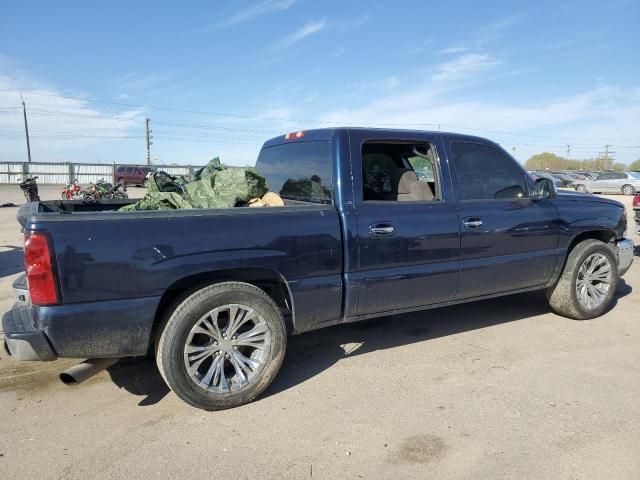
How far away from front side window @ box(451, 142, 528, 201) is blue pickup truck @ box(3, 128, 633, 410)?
14mm

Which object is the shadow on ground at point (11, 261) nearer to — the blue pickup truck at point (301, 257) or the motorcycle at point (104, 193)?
the blue pickup truck at point (301, 257)

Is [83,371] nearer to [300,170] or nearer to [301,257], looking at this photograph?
[301,257]

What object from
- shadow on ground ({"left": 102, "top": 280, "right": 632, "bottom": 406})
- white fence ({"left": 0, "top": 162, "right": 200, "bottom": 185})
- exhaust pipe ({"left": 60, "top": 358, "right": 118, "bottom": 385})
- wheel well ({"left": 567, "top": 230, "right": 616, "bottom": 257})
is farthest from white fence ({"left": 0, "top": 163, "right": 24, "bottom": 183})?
wheel well ({"left": 567, "top": 230, "right": 616, "bottom": 257})

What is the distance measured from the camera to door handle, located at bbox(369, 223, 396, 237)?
3.61 meters

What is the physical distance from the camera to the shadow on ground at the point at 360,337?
12.0 ft

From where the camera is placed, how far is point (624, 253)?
529 centimetres

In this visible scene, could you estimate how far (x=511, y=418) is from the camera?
3107 millimetres

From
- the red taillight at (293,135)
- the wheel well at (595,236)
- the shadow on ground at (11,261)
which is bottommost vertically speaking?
the shadow on ground at (11,261)

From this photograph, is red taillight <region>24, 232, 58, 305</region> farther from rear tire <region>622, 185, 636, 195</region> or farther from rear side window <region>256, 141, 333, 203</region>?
rear tire <region>622, 185, 636, 195</region>

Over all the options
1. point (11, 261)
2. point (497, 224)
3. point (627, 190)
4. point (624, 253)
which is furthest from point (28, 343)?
point (627, 190)

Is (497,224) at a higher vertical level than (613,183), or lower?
lower

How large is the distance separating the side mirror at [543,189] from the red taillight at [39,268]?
13.0 feet

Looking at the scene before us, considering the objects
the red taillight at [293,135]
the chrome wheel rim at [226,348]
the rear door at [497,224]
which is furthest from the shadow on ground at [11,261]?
the rear door at [497,224]

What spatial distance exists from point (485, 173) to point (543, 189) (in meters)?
0.66
